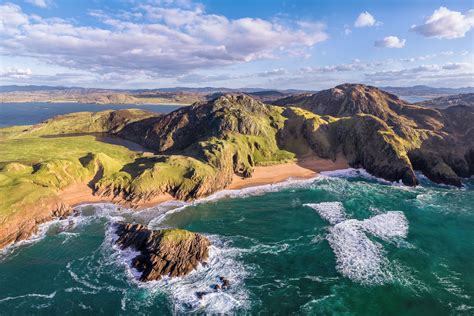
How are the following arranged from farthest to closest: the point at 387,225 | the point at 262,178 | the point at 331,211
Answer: the point at 262,178
the point at 331,211
the point at 387,225

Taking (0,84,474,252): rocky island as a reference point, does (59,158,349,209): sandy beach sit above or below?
below

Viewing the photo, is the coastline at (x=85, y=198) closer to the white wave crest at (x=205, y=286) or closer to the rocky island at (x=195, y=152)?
the rocky island at (x=195, y=152)

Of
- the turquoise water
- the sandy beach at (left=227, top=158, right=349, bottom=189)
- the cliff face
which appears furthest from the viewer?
the cliff face

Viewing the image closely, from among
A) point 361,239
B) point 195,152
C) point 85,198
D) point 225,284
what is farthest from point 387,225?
point 85,198

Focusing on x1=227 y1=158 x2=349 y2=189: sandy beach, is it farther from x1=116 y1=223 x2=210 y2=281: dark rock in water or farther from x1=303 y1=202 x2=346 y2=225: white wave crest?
x1=116 y1=223 x2=210 y2=281: dark rock in water

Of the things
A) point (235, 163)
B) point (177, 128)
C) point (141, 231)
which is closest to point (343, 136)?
point (235, 163)

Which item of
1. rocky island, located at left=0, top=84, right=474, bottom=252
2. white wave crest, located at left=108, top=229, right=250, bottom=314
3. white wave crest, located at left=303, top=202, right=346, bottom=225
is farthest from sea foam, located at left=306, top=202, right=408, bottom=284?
rocky island, located at left=0, top=84, right=474, bottom=252

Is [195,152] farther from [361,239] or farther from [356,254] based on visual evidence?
[356,254]

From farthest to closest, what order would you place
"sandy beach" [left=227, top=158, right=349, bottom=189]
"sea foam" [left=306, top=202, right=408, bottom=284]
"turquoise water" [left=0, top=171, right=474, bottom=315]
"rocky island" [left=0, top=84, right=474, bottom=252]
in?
1. "sandy beach" [left=227, top=158, right=349, bottom=189]
2. "rocky island" [left=0, top=84, right=474, bottom=252]
3. "sea foam" [left=306, top=202, right=408, bottom=284]
4. "turquoise water" [left=0, top=171, right=474, bottom=315]

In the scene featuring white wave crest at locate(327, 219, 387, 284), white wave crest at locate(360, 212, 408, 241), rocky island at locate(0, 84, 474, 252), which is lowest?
white wave crest at locate(327, 219, 387, 284)
